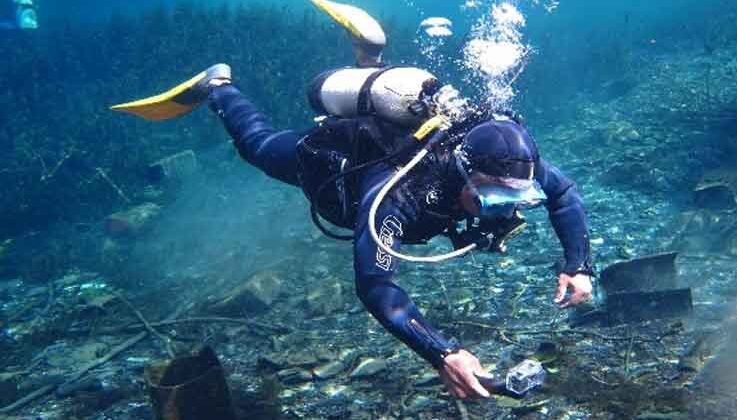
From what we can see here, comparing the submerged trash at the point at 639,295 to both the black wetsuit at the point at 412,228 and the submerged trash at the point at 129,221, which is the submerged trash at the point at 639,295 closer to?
the black wetsuit at the point at 412,228

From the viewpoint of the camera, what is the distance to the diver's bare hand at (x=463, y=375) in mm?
2686

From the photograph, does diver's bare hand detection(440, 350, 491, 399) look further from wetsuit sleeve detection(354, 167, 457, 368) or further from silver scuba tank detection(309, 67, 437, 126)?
silver scuba tank detection(309, 67, 437, 126)

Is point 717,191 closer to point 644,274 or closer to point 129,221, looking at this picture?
point 644,274

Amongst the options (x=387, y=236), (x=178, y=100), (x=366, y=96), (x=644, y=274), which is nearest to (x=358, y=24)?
(x=366, y=96)

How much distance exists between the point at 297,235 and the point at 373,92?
736cm

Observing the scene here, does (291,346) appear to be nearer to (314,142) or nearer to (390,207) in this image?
(314,142)

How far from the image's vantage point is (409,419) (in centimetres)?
485

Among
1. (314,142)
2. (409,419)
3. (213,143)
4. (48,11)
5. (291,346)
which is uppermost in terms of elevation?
(314,142)

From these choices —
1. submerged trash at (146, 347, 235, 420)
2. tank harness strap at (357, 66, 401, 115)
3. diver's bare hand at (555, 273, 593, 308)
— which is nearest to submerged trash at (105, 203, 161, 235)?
submerged trash at (146, 347, 235, 420)

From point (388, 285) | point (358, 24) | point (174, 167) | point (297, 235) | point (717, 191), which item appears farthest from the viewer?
point (174, 167)

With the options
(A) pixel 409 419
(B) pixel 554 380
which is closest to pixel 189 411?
(A) pixel 409 419

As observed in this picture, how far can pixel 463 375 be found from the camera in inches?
107

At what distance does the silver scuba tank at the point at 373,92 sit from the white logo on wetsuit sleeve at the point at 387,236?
0.87 meters

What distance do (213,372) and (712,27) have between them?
29.0 m
